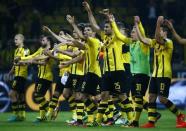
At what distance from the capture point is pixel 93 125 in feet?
58.5

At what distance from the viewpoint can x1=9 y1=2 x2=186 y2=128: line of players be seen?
17078mm

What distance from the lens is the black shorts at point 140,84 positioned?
18.0 m

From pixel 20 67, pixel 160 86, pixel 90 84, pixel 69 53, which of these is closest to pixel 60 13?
pixel 20 67

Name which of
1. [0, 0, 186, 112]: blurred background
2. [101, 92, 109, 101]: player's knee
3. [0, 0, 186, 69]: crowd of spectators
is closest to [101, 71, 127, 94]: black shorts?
[101, 92, 109, 101]: player's knee

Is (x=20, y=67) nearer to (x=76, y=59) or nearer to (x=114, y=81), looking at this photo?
(x=76, y=59)

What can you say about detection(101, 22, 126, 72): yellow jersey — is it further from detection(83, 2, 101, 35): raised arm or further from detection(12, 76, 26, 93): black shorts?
detection(12, 76, 26, 93): black shorts

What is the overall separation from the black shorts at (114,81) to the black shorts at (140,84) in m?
0.45

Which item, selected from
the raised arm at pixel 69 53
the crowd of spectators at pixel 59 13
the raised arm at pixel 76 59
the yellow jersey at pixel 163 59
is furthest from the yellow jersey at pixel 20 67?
the crowd of spectators at pixel 59 13

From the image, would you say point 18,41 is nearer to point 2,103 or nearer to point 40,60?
point 40,60

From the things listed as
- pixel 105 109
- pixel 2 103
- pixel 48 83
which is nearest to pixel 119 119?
pixel 105 109

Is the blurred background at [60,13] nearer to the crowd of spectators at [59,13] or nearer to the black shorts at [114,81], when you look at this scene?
the crowd of spectators at [59,13]

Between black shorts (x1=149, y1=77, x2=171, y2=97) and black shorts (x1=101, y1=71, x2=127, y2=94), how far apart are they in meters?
0.81

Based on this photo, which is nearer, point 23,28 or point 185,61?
point 185,61

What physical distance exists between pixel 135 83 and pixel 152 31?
10.8 m
